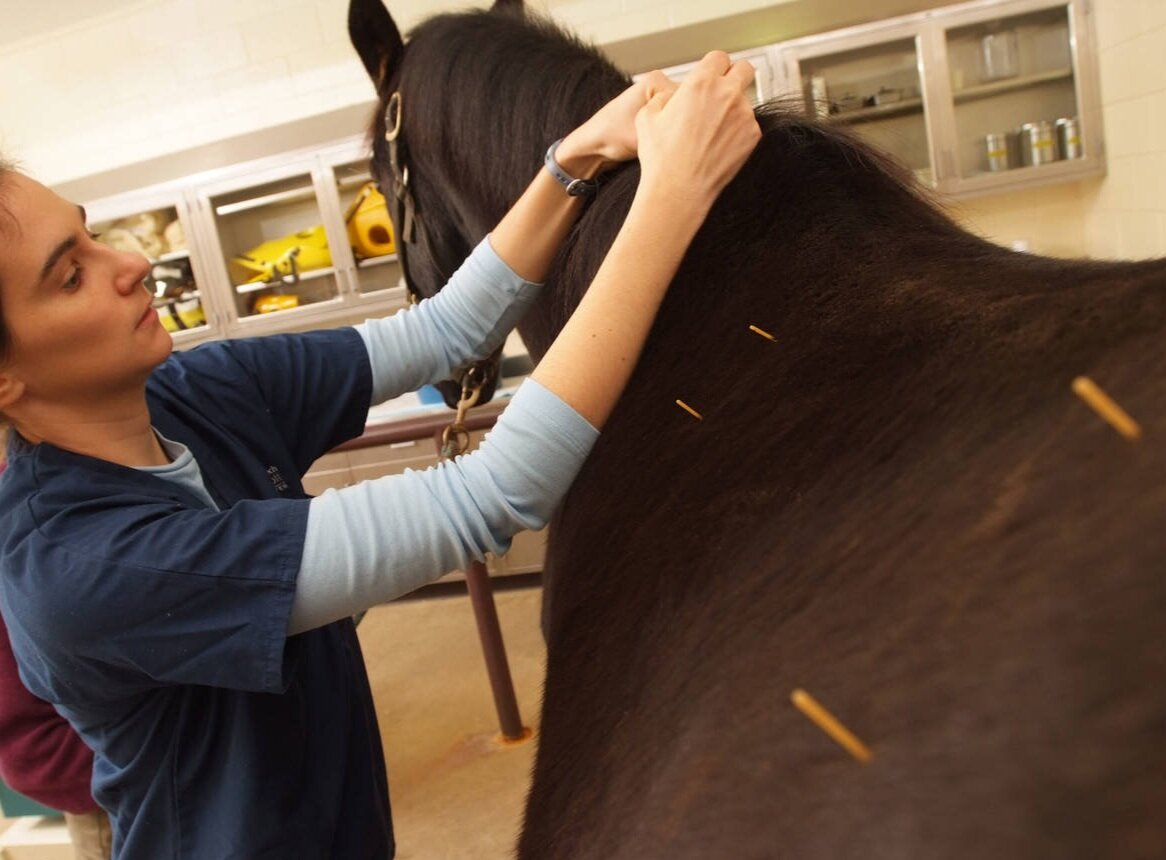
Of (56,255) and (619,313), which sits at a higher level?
(56,255)

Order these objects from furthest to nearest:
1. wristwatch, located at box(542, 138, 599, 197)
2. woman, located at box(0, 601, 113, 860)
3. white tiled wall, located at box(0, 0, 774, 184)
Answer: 1. white tiled wall, located at box(0, 0, 774, 184)
2. woman, located at box(0, 601, 113, 860)
3. wristwatch, located at box(542, 138, 599, 197)

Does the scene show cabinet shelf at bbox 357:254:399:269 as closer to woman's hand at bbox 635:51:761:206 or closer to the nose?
the nose

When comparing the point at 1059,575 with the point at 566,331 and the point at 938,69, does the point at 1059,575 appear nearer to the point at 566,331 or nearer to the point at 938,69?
the point at 566,331

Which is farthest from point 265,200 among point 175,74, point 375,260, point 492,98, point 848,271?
point 848,271

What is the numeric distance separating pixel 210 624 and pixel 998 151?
11.9ft

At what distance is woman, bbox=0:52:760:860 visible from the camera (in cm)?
64

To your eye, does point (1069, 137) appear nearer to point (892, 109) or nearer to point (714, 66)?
point (892, 109)

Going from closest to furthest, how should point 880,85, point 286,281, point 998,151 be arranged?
point 998,151 → point 880,85 → point 286,281

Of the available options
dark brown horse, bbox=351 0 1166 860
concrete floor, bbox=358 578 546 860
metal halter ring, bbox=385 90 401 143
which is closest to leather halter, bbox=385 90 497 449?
metal halter ring, bbox=385 90 401 143

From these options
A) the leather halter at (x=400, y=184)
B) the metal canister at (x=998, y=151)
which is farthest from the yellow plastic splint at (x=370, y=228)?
the leather halter at (x=400, y=184)

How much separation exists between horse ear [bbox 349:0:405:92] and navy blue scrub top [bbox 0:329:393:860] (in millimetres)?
369

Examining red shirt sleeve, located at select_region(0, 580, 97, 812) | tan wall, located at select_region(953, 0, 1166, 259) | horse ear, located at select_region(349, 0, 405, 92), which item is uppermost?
horse ear, located at select_region(349, 0, 405, 92)

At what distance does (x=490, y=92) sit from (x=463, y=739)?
79.7 inches

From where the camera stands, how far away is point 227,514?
2.16ft
